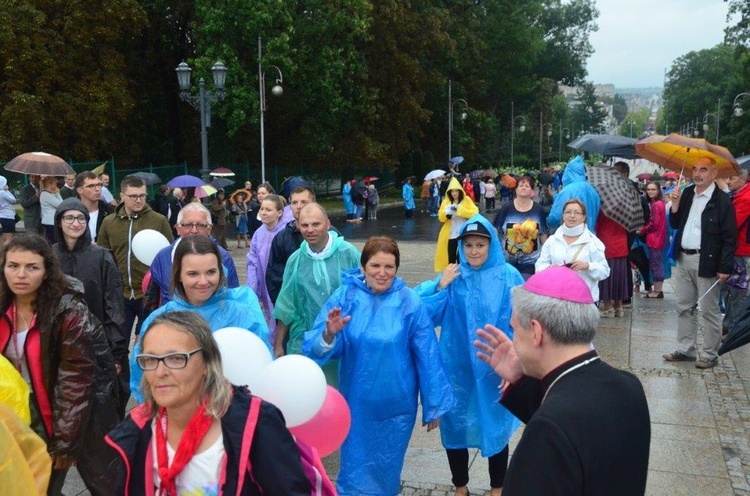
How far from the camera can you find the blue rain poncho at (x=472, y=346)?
448cm

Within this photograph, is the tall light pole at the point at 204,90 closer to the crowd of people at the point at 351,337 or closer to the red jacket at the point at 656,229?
the crowd of people at the point at 351,337

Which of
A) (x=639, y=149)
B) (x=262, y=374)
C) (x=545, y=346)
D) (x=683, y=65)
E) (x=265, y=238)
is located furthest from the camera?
(x=683, y=65)

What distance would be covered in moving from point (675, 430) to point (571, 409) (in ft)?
14.5

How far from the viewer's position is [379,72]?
3547 cm

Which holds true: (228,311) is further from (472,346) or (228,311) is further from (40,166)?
(40,166)

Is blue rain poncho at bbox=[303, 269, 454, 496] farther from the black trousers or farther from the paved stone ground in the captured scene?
the paved stone ground

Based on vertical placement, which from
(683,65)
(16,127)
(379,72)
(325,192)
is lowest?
(325,192)

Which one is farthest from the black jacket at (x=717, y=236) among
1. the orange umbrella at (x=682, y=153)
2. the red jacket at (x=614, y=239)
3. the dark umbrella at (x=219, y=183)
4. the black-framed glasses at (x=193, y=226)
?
the dark umbrella at (x=219, y=183)

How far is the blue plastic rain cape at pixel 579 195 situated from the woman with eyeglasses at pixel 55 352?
643 cm

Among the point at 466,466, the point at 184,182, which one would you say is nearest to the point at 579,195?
the point at 466,466

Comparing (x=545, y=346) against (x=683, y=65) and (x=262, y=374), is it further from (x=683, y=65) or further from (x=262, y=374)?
(x=683, y=65)

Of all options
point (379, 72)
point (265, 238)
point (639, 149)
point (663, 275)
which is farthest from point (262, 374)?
point (379, 72)

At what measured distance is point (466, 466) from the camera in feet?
15.1

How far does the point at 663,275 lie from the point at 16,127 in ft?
73.8
